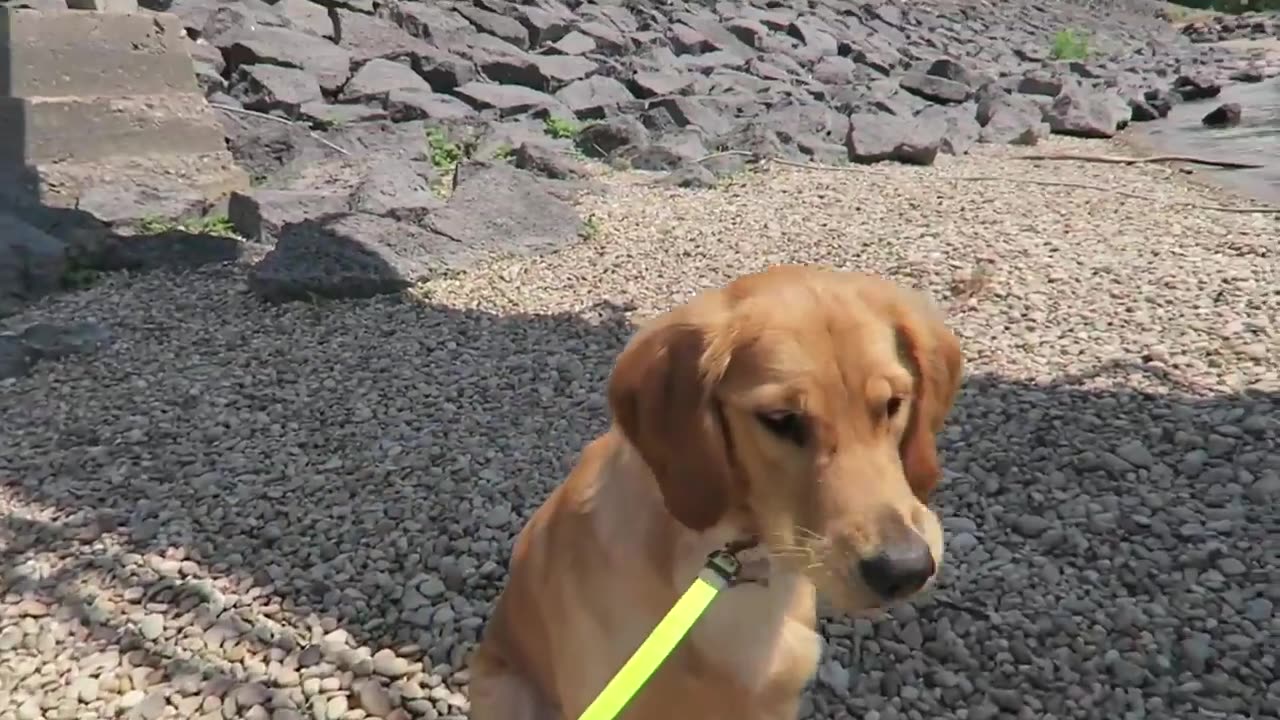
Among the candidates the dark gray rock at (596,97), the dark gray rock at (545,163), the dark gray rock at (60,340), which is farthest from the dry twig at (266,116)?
the dark gray rock at (60,340)

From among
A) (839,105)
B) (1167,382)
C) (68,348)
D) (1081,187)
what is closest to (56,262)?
(68,348)

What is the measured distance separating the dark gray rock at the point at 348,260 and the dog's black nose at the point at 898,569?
15.4 ft

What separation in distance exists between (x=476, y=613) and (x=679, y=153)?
6.30 m

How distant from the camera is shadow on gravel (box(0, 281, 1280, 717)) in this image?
10.0 ft

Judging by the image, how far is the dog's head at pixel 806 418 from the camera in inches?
70.2

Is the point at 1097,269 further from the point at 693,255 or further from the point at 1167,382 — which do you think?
the point at 693,255

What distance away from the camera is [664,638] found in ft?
5.71

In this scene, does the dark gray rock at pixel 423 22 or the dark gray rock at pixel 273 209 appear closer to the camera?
the dark gray rock at pixel 273 209

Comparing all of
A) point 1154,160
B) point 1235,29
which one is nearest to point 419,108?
point 1154,160

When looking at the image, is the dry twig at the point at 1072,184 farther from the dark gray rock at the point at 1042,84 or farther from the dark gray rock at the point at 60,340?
the dark gray rock at the point at 1042,84

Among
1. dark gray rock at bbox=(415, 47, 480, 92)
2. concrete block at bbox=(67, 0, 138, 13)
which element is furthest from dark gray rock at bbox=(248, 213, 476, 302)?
dark gray rock at bbox=(415, 47, 480, 92)

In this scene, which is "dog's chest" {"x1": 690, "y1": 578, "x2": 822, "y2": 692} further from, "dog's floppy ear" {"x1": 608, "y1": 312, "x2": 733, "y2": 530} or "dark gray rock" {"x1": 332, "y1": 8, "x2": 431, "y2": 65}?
"dark gray rock" {"x1": 332, "y1": 8, "x2": 431, "y2": 65}

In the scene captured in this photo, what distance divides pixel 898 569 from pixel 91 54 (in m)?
7.35

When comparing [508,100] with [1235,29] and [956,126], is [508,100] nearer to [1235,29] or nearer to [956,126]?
[956,126]
